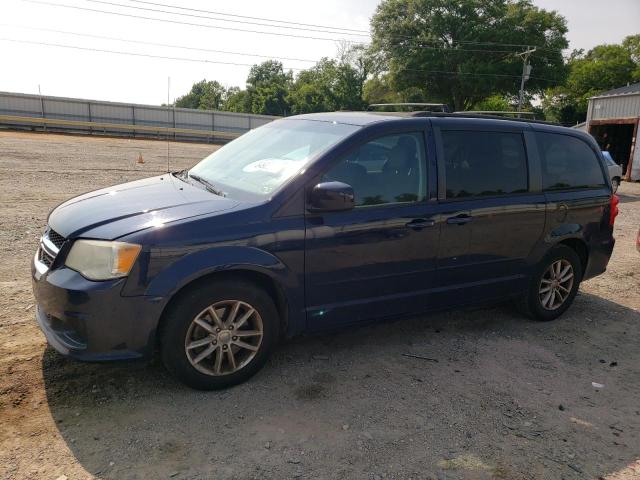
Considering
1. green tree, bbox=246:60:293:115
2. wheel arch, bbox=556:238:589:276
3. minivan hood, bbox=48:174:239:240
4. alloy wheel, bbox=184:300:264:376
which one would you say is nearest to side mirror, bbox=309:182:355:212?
minivan hood, bbox=48:174:239:240

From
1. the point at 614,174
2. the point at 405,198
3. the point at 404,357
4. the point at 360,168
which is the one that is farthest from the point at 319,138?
the point at 614,174

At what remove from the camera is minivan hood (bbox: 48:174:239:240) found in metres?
3.20

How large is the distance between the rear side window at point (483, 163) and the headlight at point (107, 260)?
8.13 ft

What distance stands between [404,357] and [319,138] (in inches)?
73.5

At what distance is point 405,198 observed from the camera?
3.97 m

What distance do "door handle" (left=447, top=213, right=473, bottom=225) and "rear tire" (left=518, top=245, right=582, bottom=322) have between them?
3.80ft

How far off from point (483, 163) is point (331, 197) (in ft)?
5.62

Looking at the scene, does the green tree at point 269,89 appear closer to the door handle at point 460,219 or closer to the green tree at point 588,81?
the green tree at point 588,81

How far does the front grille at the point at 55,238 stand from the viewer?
3.31 m

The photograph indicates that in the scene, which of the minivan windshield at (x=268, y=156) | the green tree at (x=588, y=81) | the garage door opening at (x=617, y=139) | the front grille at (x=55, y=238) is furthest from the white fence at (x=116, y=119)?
the green tree at (x=588, y=81)

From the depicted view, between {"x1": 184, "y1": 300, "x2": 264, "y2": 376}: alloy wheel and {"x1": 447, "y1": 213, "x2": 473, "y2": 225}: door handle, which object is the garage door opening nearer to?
{"x1": 447, "y1": 213, "x2": 473, "y2": 225}: door handle

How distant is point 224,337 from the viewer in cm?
338

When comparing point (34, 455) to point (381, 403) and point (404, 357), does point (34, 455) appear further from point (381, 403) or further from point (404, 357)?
point (404, 357)

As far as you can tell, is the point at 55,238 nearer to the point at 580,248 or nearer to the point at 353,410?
the point at 353,410
